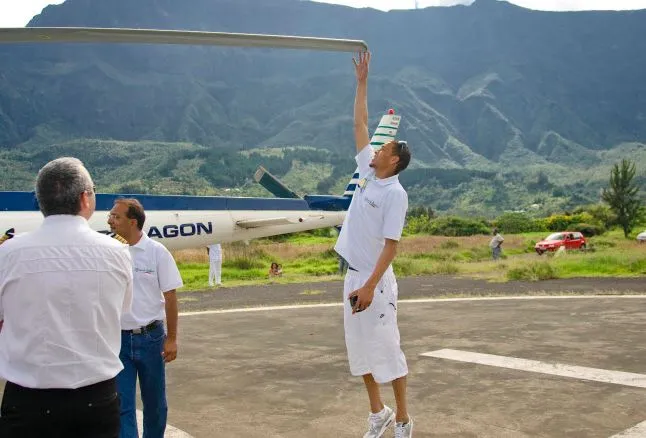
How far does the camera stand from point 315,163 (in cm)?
19025

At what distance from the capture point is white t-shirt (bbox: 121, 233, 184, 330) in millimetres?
4367

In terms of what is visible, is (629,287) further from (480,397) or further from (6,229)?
(6,229)

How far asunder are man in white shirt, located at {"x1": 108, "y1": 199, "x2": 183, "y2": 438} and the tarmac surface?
894 millimetres

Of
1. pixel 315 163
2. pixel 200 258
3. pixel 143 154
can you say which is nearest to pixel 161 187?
pixel 143 154

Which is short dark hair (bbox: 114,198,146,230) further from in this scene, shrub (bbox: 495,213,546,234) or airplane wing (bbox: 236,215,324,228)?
shrub (bbox: 495,213,546,234)

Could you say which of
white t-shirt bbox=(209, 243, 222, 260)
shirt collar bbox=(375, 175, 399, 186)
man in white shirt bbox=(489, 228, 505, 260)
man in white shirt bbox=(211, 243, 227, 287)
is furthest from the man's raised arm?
man in white shirt bbox=(489, 228, 505, 260)

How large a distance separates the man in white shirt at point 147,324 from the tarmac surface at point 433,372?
0.89 m

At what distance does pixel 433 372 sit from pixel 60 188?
4843 mm

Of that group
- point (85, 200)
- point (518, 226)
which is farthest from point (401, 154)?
point (518, 226)

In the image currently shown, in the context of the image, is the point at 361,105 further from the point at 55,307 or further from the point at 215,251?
the point at 215,251

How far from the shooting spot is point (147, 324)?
4371 mm

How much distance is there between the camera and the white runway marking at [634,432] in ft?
15.3

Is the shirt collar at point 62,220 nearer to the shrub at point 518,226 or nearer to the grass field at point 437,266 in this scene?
the grass field at point 437,266

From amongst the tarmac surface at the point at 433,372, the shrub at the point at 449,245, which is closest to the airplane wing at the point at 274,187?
the tarmac surface at the point at 433,372
